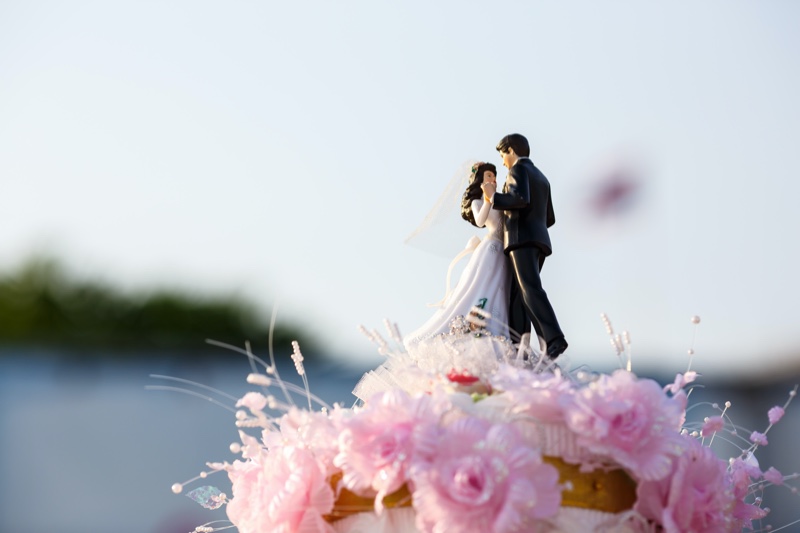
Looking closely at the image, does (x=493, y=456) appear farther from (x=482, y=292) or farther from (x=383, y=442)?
Answer: (x=482, y=292)

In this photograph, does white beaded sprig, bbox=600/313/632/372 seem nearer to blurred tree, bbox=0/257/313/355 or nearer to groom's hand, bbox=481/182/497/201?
groom's hand, bbox=481/182/497/201

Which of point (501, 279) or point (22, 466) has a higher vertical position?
point (22, 466)

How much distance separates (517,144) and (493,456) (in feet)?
4.61

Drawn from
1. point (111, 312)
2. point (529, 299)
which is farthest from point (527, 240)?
point (111, 312)

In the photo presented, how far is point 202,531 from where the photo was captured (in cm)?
295

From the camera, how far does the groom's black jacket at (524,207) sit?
337cm

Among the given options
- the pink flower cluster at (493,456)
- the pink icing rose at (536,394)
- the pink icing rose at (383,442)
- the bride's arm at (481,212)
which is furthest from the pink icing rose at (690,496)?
the bride's arm at (481,212)

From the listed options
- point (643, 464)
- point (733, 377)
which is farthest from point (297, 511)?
point (733, 377)

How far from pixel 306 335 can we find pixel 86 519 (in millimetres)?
4743

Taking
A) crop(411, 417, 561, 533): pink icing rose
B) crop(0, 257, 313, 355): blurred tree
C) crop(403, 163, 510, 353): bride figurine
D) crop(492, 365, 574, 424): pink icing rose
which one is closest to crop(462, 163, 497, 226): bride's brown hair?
crop(403, 163, 510, 353): bride figurine

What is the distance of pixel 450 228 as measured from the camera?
3.69m

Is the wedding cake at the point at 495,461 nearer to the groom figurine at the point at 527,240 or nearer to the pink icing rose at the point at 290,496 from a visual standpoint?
the pink icing rose at the point at 290,496

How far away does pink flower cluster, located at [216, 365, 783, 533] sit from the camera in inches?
93.3

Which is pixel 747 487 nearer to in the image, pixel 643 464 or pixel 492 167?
pixel 643 464
